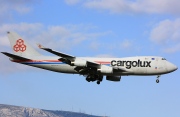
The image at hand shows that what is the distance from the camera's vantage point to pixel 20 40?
4035 inches

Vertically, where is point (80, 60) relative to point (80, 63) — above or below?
above

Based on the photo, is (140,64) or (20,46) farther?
(20,46)

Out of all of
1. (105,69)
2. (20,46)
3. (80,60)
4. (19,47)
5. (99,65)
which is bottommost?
(105,69)

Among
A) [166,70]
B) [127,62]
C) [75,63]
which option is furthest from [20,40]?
[166,70]

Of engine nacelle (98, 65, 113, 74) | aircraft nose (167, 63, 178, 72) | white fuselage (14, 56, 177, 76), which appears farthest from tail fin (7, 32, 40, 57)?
aircraft nose (167, 63, 178, 72)

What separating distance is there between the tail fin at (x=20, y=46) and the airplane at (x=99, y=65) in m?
2.95

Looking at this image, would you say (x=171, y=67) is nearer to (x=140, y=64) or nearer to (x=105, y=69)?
(x=140, y=64)

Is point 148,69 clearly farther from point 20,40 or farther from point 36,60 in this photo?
point 20,40

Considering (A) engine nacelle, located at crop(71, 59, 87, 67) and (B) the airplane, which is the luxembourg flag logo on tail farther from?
(A) engine nacelle, located at crop(71, 59, 87, 67)

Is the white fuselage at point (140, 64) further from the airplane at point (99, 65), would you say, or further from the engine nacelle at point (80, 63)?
the engine nacelle at point (80, 63)

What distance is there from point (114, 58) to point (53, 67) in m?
13.4

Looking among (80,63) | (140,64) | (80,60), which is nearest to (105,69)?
(80,63)

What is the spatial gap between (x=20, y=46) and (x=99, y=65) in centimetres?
2097

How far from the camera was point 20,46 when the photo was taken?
101m
